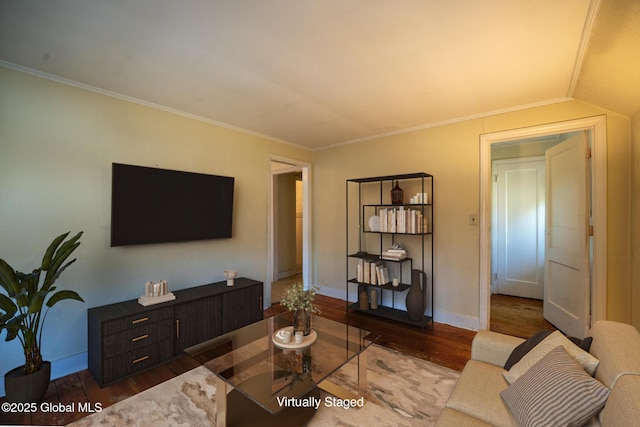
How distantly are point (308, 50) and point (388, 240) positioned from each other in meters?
2.78

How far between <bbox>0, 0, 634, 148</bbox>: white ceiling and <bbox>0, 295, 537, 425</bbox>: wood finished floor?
2541 millimetres

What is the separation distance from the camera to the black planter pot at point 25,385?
1839mm

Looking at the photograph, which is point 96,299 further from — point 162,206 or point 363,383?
point 363,383

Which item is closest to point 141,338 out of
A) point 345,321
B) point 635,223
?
point 345,321

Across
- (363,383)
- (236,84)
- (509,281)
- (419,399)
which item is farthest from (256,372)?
(509,281)

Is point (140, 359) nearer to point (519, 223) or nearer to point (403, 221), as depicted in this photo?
point (403, 221)

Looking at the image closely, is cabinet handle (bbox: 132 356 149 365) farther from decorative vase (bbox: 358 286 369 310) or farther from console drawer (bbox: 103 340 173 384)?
decorative vase (bbox: 358 286 369 310)

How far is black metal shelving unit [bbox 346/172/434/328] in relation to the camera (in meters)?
3.53

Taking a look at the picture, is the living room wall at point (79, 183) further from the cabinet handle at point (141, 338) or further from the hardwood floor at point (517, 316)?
the hardwood floor at point (517, 316)

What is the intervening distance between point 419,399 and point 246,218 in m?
2.81

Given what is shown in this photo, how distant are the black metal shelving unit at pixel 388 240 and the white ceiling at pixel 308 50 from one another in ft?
3.73

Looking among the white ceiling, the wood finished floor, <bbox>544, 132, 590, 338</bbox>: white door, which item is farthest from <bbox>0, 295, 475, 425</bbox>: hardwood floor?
the white ceiling

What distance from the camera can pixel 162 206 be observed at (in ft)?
9.40

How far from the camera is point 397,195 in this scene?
3615mm
